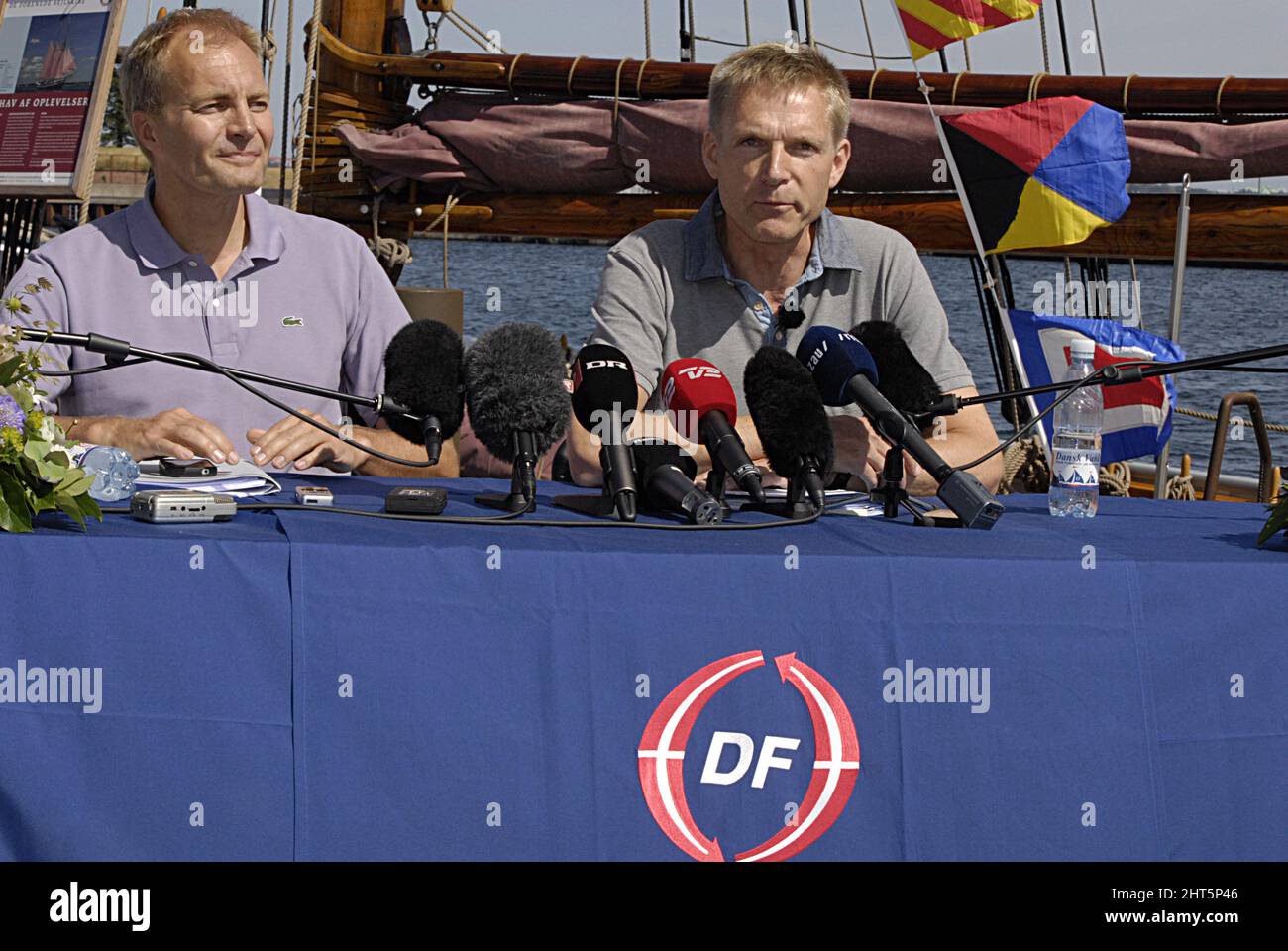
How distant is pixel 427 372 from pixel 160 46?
1.22 metres

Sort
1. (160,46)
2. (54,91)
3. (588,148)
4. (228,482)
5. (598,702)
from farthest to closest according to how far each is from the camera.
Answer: (588,148) → (54,91) → (160,46) → (228,482) → (598,702)

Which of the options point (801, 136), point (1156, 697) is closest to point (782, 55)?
point (801, 136)

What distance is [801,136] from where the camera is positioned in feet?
10.2

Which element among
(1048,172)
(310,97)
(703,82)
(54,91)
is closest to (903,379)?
(1048,172)

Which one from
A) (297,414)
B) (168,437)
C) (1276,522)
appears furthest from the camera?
(168,437)

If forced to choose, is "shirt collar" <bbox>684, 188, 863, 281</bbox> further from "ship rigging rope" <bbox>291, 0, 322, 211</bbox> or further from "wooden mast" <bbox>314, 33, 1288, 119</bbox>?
"ship rigging rope" <bbox>291, 0, 322, 211</bbox>

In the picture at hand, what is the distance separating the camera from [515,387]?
246 cm

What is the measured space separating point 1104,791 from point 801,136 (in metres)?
1.53

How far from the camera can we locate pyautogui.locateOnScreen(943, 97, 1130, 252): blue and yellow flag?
5.21 meters

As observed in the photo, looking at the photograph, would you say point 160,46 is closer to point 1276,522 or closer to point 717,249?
point 717,249

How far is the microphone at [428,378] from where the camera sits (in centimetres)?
256

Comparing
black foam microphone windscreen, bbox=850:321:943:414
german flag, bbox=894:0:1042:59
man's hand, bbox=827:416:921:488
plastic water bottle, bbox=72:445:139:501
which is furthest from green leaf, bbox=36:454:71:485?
german flag, bbox=894:0:1042:59

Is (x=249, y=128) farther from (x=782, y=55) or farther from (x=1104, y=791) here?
(x=1104, y=791)

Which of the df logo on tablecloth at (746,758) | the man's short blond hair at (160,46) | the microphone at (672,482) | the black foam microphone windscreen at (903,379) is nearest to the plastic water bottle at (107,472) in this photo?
the microphone at (672,482)
